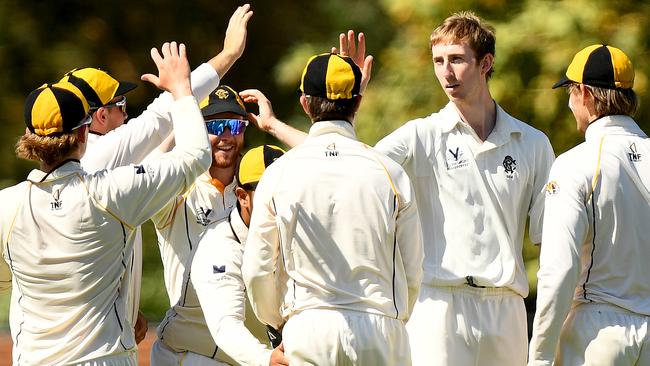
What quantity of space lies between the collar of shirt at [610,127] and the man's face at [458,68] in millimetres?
623

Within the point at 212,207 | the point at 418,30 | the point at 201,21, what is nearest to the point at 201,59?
the point at 201,21

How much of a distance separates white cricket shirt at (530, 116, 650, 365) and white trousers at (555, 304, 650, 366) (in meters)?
0.04

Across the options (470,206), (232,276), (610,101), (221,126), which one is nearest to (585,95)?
(610,101)

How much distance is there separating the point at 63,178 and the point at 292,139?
1.32 metres

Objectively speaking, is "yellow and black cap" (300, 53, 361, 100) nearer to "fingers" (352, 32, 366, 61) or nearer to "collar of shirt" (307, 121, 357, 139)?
"collar of shirt" (307, 121, 357, 139)

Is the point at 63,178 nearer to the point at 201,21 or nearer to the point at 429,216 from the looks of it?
the point at 429,216

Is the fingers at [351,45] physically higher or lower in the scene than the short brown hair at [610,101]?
higher

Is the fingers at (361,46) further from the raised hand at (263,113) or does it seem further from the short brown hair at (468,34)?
the raised hand at (263,113)

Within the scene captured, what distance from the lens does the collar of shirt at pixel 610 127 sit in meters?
5.44

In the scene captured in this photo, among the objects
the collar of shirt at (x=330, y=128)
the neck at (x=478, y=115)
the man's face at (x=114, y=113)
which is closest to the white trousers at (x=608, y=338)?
the neck at (x=478, y=115)

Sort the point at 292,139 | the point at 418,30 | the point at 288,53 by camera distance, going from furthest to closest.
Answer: the point at 288,53 → the point at 418,30 → the point at 292,139

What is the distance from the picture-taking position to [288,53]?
39.4 ft

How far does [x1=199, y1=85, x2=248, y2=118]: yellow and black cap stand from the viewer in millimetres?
6438

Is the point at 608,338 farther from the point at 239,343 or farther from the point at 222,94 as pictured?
the point at 222,94
